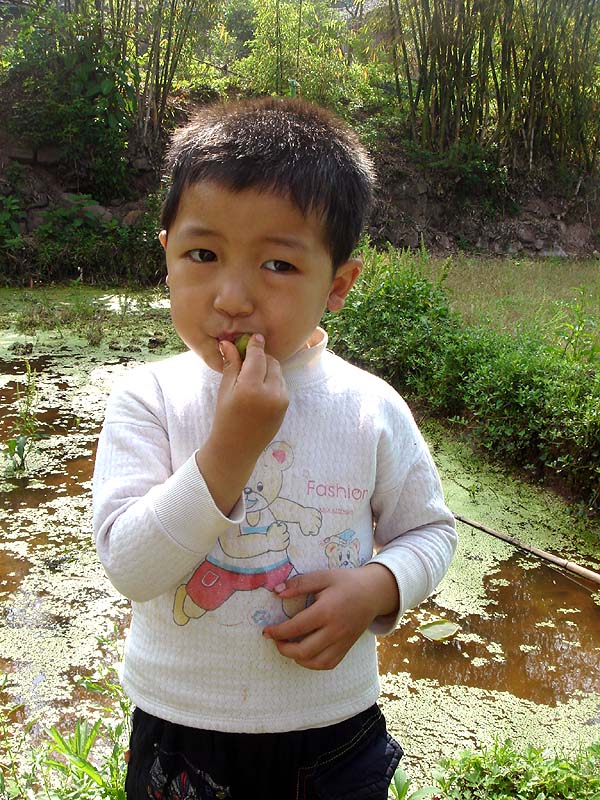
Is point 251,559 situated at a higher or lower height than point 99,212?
higher

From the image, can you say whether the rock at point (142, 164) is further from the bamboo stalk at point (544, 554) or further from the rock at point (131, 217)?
the bamboo stalk at point (544, 554)

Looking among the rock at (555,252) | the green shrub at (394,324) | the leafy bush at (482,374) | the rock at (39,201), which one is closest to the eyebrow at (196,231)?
the leafy bush at (482,374)

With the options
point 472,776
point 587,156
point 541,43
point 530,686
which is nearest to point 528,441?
point 530,686

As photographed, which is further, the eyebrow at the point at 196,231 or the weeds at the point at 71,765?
the weeds at the point at 71,765

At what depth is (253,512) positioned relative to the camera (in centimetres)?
90

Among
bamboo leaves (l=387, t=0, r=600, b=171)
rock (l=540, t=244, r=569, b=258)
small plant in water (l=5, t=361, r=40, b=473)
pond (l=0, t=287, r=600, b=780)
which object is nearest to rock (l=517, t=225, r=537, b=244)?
rock (l=540, t=244, r=569, b=258)

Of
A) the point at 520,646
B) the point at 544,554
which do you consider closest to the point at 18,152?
the point at 544,554

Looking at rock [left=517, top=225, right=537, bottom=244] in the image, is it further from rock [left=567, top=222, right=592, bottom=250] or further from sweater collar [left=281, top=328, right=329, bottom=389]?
sweater collar [left=281, top=328, right=329, bottom=389]

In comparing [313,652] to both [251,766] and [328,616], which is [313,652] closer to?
[328,616]

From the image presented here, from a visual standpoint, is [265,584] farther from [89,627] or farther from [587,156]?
[587,156]

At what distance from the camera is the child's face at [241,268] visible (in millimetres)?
861

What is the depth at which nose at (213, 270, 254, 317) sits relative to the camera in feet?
2.80

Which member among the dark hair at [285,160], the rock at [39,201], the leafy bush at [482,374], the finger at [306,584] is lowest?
the leafy bush at [482,374]

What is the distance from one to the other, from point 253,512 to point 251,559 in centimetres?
6
